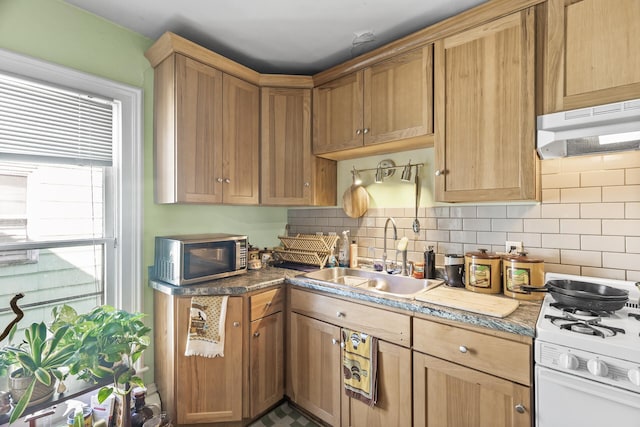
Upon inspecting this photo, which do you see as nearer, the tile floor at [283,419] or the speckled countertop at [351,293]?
the speckled countertop at [351,293]

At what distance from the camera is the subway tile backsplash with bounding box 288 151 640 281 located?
143 cm

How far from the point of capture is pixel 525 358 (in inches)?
45.4

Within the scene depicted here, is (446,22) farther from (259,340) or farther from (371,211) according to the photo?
(259,340)

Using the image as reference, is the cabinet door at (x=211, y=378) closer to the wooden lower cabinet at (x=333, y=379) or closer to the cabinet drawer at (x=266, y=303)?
the cabinet drawer at (x=266, y=303)

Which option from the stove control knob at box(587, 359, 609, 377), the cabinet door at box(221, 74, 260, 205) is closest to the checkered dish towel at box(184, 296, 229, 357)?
the cabinet door at box(221, 74, 260, 205)

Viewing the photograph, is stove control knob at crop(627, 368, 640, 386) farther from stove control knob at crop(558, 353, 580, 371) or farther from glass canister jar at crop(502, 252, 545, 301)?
glass canister jar at crop(502, 252, 545, 301)

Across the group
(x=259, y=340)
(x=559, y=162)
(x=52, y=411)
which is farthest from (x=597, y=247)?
(x=52, y=411)

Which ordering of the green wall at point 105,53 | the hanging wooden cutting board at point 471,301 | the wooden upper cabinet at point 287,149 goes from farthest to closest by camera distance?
the wooden upper cabinet at point 287,149 < the green wall at point 105,53 < the hanging wooden cutting board at point 471,301

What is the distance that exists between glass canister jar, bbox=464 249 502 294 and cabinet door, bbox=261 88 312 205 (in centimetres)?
125

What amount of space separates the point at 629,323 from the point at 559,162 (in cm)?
84

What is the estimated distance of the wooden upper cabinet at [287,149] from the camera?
2271mm

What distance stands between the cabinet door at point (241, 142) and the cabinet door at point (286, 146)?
6 cm

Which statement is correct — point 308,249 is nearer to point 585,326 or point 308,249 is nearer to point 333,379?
point 333,379

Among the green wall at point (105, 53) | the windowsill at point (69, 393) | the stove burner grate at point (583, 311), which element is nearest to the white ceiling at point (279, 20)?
the green wall at point (105, 53)
